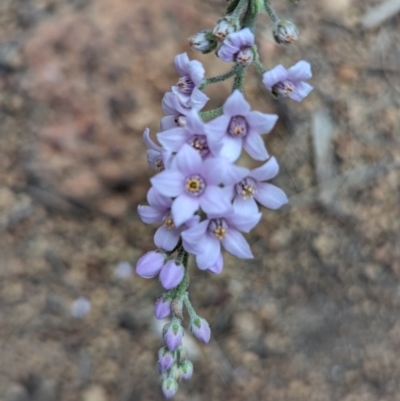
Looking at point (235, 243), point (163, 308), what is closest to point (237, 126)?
point (235, 243)

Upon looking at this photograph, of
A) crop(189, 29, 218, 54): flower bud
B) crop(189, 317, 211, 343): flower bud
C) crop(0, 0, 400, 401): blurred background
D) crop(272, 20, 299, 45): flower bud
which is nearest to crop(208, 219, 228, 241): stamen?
crop(189, 317, 211, 343): flower bud

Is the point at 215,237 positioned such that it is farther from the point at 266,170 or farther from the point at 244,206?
the point at 266,170

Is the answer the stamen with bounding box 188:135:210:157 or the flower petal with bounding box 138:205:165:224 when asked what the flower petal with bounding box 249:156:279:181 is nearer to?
the stamen with bounding box 188:135:210:157

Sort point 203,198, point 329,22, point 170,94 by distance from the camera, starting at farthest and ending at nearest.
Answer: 1. point 329,22
2. point 170,94
3. point 203,198

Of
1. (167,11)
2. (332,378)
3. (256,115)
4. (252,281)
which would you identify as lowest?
(332,378)

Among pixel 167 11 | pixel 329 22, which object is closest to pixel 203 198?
pixel 167 11

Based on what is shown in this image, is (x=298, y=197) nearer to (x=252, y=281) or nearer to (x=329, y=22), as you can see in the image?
(x=252, y=281)

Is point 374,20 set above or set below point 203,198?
below

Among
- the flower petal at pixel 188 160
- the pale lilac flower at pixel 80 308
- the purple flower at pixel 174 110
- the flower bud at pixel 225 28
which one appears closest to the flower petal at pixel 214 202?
the flower petal at pixel 188 160
